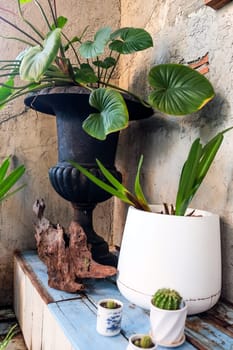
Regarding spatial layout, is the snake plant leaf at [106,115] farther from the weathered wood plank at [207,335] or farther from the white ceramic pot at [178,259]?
the weathered wood plank at [207,335]

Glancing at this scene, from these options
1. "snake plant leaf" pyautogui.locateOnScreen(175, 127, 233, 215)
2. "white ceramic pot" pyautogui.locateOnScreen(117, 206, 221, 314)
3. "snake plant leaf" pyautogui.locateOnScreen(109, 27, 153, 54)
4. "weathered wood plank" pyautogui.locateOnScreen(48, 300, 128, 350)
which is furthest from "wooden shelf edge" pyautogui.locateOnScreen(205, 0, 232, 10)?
"weathered wood plank" pyautogui.locateOnScreen(48, 300, 128, 350)

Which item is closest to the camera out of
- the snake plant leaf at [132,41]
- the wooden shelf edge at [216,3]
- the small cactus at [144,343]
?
the small cactus at [144,343]

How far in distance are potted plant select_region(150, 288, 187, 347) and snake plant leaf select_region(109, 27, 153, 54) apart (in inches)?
33.7

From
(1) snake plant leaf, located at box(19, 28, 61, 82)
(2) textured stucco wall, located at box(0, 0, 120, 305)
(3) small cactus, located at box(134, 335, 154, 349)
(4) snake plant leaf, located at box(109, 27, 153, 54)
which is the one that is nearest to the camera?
(3) small cactus, located at box(134, 335, 154, 349)

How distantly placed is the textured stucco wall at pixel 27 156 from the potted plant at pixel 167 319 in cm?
98

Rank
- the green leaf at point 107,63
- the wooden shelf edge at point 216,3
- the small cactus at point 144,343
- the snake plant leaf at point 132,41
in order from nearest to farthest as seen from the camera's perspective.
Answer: the small cactus at point 144,343
the wooden shelf edge at point 216,3
the snake plant leaf at point 132,41
the green leaf at point 107,63

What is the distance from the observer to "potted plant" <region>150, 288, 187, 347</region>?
691 millimetres

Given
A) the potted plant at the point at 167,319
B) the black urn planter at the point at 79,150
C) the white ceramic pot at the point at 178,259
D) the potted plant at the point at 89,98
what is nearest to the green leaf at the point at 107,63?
the potted plant at the point at 89,98

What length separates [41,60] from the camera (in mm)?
896

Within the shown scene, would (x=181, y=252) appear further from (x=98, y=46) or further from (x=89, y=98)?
(x=98, y=46)

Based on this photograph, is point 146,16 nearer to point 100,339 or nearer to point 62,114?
point 62,114

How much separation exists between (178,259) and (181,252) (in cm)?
2

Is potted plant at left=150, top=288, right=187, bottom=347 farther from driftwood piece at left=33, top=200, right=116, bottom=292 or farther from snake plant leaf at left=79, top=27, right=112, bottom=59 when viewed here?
snake plant leaf at left=79, top=27, right=112, bottom=59

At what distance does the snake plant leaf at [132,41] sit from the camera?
1146 millimetres
